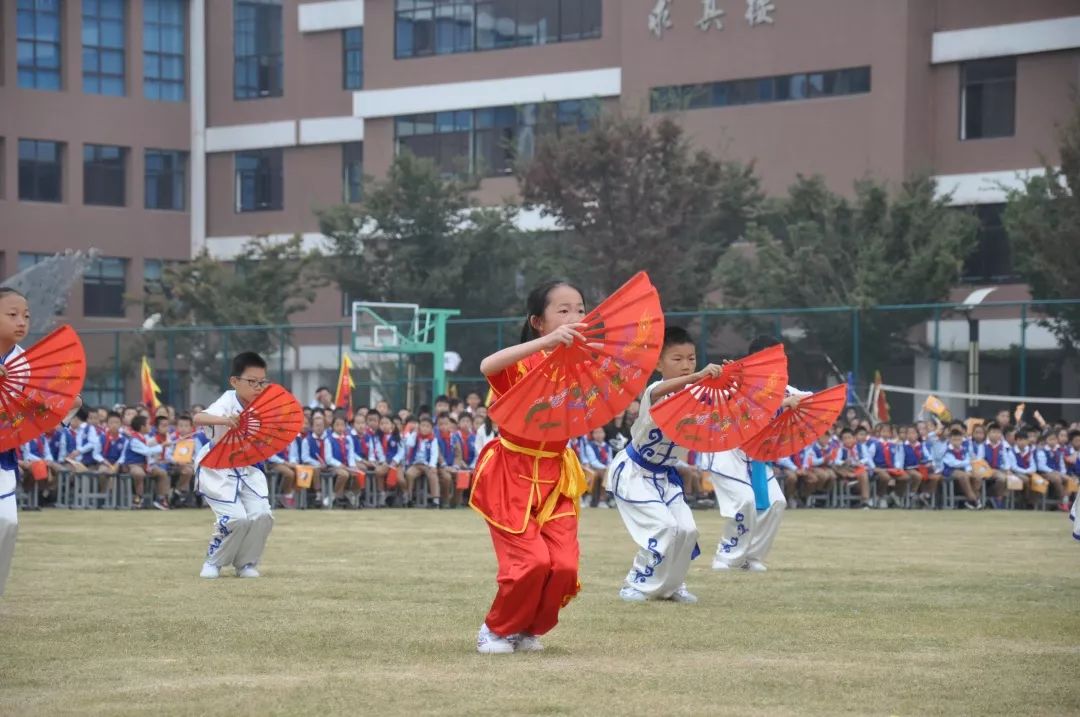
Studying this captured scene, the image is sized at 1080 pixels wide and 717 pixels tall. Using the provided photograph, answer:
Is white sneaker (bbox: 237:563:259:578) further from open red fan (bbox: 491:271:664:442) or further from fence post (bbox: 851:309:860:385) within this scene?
fence post (bbox: 851:309:860:385)

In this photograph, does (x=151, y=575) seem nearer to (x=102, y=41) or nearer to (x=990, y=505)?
(x=990, y=505)

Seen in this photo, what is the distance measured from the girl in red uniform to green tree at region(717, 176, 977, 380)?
28515 mm

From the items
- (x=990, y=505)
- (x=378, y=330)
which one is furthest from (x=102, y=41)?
(x=990, y=505)

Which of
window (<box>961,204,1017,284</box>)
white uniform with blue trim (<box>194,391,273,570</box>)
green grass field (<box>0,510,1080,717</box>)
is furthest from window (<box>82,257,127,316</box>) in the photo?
white uniform with blue trim (<box>194,391,273,570</box>)

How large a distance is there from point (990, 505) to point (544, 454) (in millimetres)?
21741

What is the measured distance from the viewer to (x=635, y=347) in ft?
26.0

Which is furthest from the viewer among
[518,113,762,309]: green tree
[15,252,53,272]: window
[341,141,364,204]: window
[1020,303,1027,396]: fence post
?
[341,141,364,204]: window

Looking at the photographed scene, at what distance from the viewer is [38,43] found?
50.9 meters

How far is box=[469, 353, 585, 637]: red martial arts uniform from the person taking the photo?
8164 millimetres

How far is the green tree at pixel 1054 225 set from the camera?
33.9m

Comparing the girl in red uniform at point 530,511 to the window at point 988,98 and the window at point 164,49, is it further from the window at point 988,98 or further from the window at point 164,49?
the window at point 164,49

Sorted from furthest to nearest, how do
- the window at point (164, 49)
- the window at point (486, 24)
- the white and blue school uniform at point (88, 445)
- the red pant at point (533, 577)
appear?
1. the window at point (164, 49)
2. the window at point (486, 24)
3. the white and blue school uniform at point (88, 445)
4. the red pant at point (533, 577)

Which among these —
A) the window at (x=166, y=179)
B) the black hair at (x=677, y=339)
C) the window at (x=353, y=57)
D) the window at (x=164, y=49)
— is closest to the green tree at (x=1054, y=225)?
the window at (x=353, y=57)

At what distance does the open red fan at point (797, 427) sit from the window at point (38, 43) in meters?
42.5
